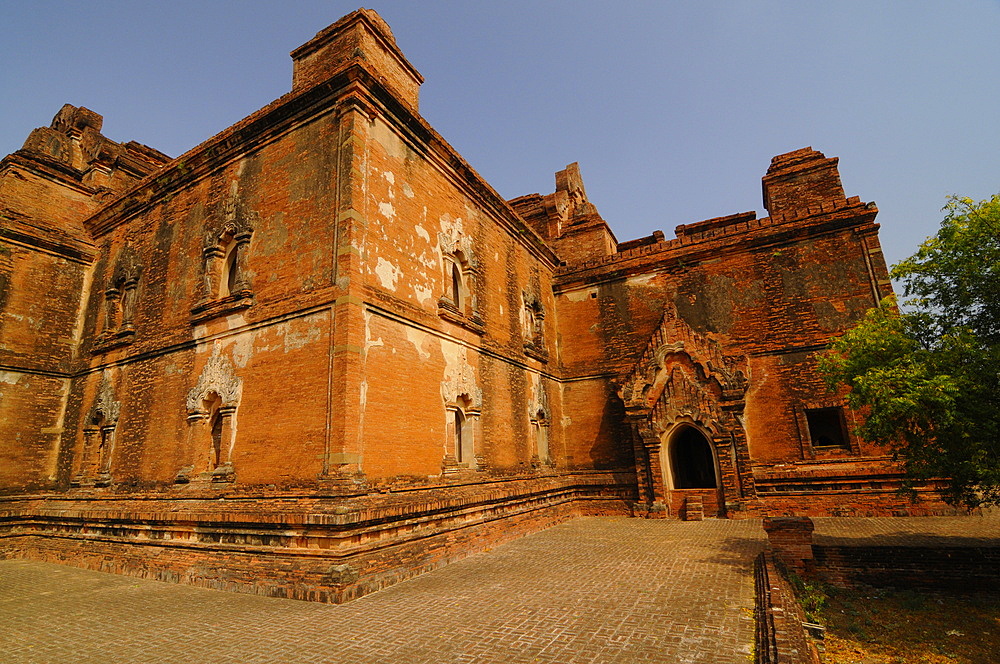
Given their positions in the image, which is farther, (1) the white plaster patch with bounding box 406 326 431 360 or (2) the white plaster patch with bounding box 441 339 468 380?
(2) the white plaster patch with bounding box 441 339 468 380

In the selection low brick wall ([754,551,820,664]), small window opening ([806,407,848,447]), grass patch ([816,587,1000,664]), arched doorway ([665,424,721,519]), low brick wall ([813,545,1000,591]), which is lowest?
grass patch ([816,587,1000,664])

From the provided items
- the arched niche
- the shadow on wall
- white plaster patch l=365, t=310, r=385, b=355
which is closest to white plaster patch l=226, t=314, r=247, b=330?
white plaster patch l=365, t=310, r=385, b=355

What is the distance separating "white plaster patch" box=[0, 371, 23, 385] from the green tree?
19320mm

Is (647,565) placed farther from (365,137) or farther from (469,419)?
(365,137)

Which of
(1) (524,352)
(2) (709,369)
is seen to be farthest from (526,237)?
(2) (709,369)

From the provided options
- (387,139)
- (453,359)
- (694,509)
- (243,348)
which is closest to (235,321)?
(243,348)

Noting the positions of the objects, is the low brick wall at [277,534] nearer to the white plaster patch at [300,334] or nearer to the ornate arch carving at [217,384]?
the ornate arch carving at [217,384]

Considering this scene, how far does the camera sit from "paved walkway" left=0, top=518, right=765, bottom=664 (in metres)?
5.51

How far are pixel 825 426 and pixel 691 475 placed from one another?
5778mm

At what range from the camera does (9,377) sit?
13773mm

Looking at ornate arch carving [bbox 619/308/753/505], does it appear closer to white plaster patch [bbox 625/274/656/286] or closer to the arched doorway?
the arched doorway

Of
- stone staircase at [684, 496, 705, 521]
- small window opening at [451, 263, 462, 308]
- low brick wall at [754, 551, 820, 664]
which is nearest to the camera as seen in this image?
low brick wall at [754, 551, 820, 664]

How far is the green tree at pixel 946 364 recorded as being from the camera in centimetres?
824

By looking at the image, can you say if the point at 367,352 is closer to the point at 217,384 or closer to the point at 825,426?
the point at 217,384
